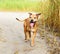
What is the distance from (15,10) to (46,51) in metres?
11.5

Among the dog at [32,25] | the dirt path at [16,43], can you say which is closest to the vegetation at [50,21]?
the dirt path at [16,43]

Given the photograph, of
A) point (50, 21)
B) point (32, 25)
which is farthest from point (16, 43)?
point (50, 21)

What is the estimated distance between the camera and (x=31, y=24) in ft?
32.1

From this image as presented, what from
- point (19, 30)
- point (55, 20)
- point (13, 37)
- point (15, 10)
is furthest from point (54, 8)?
point (15, 10)

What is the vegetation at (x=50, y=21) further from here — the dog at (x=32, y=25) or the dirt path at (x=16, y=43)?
the dog at (x=32, y=25)

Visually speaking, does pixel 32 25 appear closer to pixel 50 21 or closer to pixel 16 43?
pixel 16 43

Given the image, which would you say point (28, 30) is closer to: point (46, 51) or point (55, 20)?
point (46, 51)

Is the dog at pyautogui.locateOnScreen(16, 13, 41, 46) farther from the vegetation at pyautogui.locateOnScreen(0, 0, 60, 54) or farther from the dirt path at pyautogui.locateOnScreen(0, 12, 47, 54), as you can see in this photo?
the vegetation at pyautogui.locateOnScreen(0, 0, 60, 54)

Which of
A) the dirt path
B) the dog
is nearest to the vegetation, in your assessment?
the dirt path

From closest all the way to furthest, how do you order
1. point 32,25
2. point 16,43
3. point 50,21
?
1. point 32,25
2. point 16,43
3. point 50,21

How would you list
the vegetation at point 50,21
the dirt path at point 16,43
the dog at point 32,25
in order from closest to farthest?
the dirt path at point 16,43, the dog at point 32,25, the vegetation at point 50,21

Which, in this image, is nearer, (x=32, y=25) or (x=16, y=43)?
(x=32, y=25)

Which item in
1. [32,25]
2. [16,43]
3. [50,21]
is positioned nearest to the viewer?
[32,25]

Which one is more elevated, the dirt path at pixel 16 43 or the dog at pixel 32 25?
the dog at pixel 32 25
